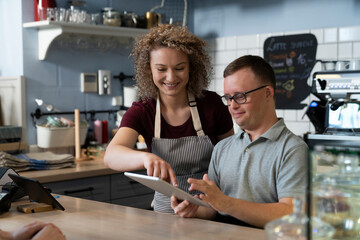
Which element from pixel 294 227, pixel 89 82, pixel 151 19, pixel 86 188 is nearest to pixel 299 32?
pixel 151 19

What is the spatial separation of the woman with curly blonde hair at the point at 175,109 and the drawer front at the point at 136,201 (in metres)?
1.30

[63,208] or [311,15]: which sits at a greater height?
[311,15]

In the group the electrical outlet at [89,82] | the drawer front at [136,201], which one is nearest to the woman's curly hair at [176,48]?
the drawer front at [136,201]

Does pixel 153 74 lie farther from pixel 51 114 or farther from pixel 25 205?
pixel 51 114

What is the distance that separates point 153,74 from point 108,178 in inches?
58.3

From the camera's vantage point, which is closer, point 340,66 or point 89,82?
point 340,66

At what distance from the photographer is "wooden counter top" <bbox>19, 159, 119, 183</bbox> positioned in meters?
3.32

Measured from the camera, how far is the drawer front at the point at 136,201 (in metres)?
3.81

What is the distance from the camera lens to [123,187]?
383 centimetres

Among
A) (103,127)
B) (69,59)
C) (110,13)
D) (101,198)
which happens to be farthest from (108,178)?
(110,13)

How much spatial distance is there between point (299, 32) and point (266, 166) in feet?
8.52

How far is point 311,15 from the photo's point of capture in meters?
4.30

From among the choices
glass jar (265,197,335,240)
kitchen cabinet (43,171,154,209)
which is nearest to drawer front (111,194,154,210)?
kitchen cabinet (43,171,154,209)

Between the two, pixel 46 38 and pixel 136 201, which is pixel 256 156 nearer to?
pixel 136 201
